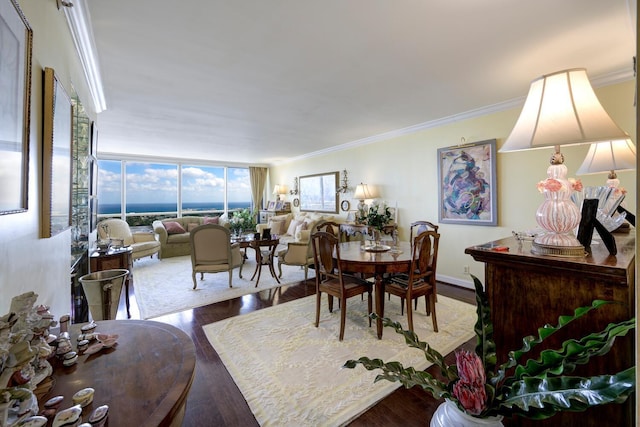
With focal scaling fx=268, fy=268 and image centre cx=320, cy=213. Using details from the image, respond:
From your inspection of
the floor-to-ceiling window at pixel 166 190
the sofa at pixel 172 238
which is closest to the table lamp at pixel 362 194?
the sofa at pixel 172 238

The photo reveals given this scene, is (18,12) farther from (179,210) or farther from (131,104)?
(179,210)

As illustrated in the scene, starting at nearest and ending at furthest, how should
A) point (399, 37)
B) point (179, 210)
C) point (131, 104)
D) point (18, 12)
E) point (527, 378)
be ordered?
1. point (527, 378)
2. point (18, 12)
3. point (399, 37)
4. point (131, 104)
5. point (179, 210)

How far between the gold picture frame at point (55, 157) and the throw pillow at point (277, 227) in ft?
17.2

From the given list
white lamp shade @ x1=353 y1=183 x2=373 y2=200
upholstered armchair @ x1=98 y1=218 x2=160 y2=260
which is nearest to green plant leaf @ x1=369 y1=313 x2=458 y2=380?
white lamp shade @ x1=353 y1=183 x2=373 y2=200

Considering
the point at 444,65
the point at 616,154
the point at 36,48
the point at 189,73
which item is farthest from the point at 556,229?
the point at 189,73

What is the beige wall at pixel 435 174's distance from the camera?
9.41 feet

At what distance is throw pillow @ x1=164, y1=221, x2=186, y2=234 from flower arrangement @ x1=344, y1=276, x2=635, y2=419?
6595 mm

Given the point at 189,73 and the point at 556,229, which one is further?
the point at 189,73

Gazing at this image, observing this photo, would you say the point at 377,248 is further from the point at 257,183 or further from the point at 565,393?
the point at 257,183

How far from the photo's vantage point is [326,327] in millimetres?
2795

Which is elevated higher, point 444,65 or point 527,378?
point 444,65

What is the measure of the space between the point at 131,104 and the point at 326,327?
3649 mm

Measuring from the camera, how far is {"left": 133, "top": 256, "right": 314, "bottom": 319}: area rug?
345 cm

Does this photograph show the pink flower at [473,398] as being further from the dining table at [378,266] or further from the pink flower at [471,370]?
the dining table at [378,266]
